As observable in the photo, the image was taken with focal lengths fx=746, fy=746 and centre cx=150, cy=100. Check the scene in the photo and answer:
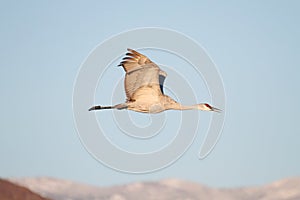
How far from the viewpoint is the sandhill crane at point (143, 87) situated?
1812 inches

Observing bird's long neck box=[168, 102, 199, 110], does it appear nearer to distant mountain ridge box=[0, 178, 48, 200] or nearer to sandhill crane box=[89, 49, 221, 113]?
sandhill crane box=[89, 49, 221, 113]

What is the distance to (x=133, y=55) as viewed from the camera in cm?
4606

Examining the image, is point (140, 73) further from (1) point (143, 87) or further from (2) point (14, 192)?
(2) point (14, 192)

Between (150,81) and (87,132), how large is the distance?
26.0 ft

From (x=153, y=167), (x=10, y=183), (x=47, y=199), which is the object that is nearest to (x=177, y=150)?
(x=153, y=167)

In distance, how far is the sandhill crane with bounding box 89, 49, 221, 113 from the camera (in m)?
46.0

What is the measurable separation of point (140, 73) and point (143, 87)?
1546mm

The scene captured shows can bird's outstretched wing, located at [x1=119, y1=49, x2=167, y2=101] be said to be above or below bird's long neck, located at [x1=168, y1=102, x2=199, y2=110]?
below

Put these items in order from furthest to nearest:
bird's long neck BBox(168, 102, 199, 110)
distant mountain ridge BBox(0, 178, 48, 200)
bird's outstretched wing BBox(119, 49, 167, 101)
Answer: distant mountain ridge BBox(0, 178, 48, 200) → bird's long neck BBox(168, 102, 199, 110) → bird's outstretched wing BBox(119, 49, 167, 101)

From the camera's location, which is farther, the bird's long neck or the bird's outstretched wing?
the bird's long neck

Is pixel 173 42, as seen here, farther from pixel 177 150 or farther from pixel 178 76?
pixel 177 150

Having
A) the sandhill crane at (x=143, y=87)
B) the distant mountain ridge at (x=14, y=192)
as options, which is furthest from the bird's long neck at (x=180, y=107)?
the distant mountain ridge at (x=14, y=192)

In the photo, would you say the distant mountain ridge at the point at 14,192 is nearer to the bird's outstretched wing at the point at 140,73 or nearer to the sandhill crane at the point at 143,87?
the sandhill crane at the point at 143,87

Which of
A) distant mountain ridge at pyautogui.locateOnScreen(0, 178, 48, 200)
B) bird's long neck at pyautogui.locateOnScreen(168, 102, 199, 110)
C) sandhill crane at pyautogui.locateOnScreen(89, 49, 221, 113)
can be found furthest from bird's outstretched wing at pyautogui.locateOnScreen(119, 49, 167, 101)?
distant mountain ridge at pyautogui.locateOnScreen(0, 178, 48, 200)
